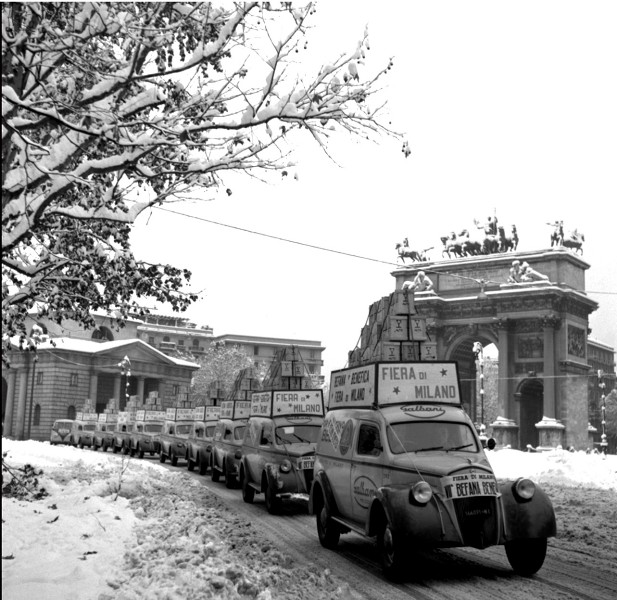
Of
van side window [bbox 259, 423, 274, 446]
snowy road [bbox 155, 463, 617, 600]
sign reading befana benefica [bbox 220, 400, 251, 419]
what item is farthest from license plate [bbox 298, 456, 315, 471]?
sign reading befana benefica [bbox 220, 400, 251, 419]

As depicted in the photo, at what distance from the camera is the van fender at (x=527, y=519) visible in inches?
335

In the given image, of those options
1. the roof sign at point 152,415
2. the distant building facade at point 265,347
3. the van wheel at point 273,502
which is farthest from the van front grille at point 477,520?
the distant building facade at point 265,347

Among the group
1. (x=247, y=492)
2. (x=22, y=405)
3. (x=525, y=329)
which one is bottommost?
(x=247, y=492)

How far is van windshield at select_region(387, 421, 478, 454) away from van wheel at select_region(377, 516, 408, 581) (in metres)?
1.22

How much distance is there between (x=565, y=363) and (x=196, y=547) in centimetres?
5099

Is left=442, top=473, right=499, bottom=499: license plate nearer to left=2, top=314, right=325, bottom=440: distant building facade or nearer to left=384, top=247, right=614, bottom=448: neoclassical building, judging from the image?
left=384, top=247, right=614, bottom=448: neoclassical building

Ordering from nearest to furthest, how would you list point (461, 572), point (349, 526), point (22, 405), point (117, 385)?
1. point (461, 572)
2. point (349, 526)
3. point (22, 405)
4. point (117, 385)

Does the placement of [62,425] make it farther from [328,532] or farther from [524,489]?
[524,489]

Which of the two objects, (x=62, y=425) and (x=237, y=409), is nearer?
(x=237, y=409)

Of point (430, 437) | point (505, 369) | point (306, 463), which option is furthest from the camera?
point (505, 369)

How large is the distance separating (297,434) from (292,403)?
1614mm

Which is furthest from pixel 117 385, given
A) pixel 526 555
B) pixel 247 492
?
pixel 526 555

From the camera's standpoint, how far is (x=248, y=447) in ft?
56.2

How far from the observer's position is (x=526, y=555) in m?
8.84
